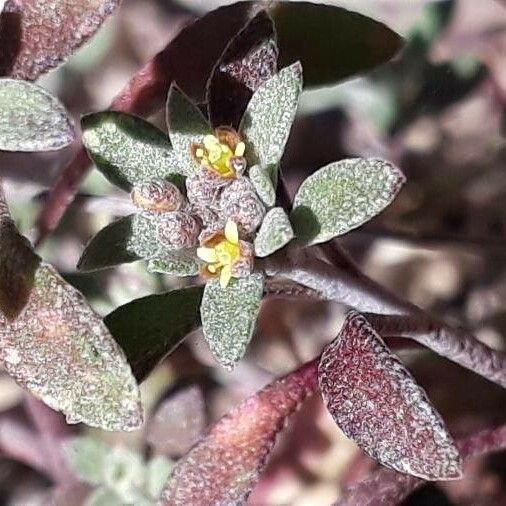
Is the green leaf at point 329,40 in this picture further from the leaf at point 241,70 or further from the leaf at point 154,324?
the leaf at point 154,324

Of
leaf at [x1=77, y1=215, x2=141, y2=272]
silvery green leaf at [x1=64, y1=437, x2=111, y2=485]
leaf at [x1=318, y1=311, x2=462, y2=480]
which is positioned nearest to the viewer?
leaf at [x1=318, y1=311, x2=462, y2=480]

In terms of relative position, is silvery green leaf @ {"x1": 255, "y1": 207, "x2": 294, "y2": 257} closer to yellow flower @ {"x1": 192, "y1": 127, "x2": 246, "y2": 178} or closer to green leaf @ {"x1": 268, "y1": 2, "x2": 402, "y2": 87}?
yellow flower @ {"x1": 192, "y1": 127, "x2": 246, "y2": 178}

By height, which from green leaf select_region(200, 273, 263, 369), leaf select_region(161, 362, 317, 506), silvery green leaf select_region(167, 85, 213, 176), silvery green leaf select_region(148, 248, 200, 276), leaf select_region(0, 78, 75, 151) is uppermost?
leaf select_region(0, 78, 75, 151)

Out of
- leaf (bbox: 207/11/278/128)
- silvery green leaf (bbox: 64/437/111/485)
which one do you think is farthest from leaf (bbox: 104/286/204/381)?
silvery green leaf (bbox: 64/437/111/485)

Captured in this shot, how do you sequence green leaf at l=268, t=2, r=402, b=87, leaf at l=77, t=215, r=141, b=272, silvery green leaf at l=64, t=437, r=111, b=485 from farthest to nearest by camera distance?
silvery green leaf at l=64, t=437, r=111, b=485 < green leaf at l=268, t=2, r=402, b=87 < leaf at l=77, t=215, r=141, b=272

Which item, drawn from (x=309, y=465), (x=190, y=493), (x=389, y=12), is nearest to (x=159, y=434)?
(x=309, y=465)

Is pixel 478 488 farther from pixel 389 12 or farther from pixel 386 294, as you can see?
pixel 389 12

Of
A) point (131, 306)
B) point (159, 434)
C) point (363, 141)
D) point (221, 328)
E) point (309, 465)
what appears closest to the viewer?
point (221, 328)
